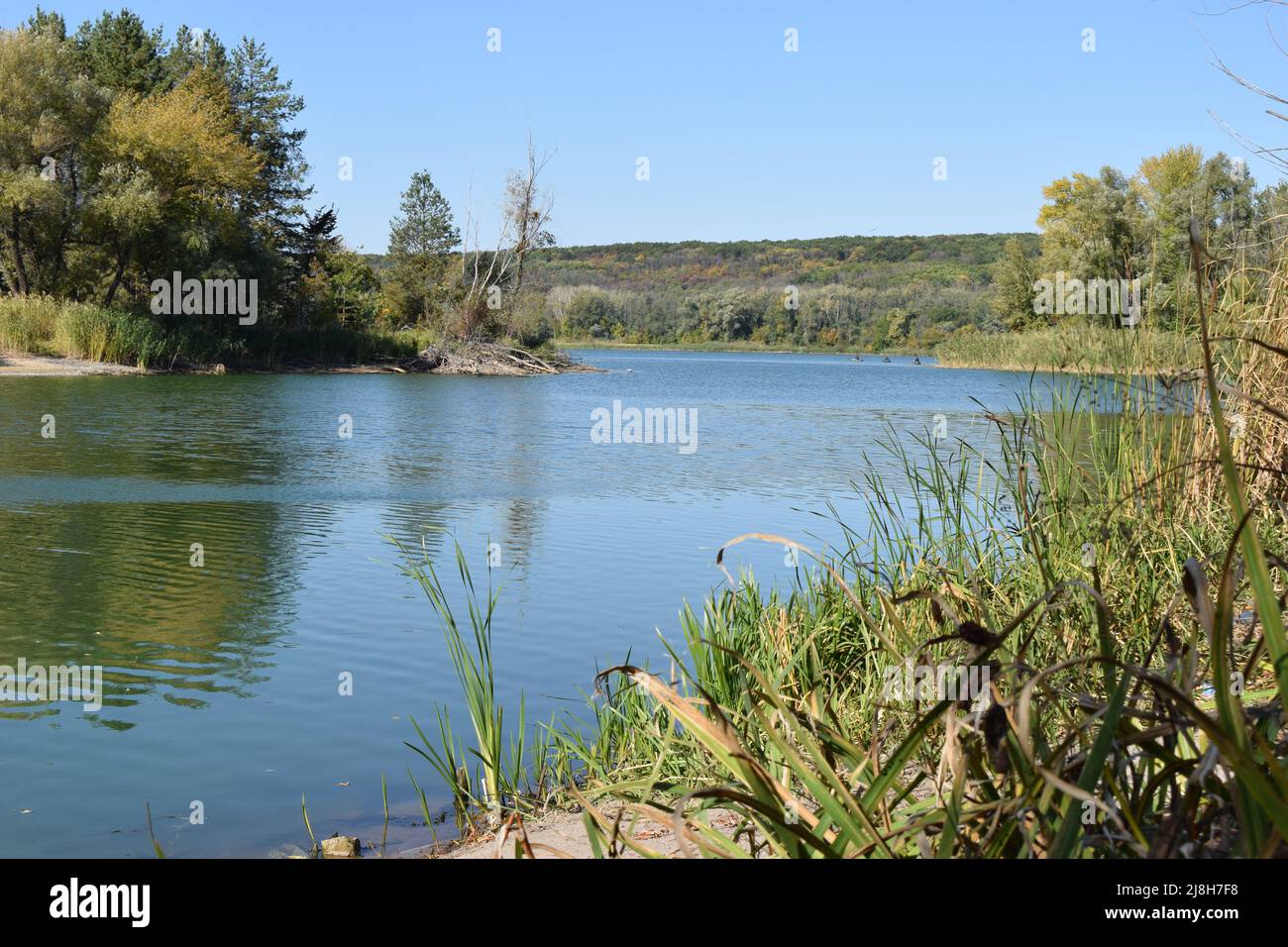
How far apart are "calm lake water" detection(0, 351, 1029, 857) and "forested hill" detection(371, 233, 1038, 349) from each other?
56151mm

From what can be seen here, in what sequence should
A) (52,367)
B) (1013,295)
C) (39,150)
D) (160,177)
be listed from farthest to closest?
(1013,295), (160,177), (39,150), (52,367)

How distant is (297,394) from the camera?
2880cm

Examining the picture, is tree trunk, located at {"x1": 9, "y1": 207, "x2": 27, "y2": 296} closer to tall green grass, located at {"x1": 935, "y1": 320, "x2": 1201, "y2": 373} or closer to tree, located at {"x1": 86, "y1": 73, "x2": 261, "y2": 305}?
tree, located at {"x1": 86, "y1": 73, "x2": 261, "y2": 305}

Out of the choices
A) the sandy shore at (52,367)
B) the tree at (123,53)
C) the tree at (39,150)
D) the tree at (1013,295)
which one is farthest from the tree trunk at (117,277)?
the tree at (1013,295)

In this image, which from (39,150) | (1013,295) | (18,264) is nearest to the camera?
(39,150)

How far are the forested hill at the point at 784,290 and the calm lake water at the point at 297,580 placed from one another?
5615 centimetres

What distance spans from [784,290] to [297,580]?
98.1 metres

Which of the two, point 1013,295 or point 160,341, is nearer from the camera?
point 160,341

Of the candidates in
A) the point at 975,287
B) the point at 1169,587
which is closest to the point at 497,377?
the point at 1169,587

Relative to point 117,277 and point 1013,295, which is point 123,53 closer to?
point 117,277

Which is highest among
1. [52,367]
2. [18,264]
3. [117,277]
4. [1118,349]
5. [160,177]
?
[160,177]

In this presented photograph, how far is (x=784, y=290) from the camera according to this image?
104125 mm

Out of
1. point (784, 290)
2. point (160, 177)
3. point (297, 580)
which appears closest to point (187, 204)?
point (160, 177)
